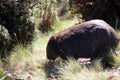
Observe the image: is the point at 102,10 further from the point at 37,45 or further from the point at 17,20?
the point at 17,20

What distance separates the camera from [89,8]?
34.5ft

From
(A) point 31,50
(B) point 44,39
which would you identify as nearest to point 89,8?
(B) point 44,39

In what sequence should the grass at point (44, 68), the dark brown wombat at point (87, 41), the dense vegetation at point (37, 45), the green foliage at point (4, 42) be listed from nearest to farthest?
the grass at point (44, 68), the dense vegetation at point (37, 45), the dark brown wombat at point (87, 41), the green foliage at point (4, 42)

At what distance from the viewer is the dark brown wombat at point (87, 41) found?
7.18 m

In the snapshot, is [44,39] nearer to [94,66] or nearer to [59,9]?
[94,66]

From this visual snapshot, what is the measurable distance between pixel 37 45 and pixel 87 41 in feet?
7.05

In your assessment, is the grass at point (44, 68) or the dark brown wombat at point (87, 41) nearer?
the grass at point (44, 68)

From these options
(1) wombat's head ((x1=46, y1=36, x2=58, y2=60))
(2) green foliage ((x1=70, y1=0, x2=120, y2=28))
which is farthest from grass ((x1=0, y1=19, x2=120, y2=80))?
(2) green foliage ((x1=70, y1=0, x2=120, y2=28))

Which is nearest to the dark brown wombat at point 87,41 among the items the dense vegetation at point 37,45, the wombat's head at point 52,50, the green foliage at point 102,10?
the wombat's head at point 52,50

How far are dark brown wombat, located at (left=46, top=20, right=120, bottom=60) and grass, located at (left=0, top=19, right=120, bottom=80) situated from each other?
0.84ft

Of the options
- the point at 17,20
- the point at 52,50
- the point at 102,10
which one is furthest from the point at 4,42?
the point at 102,10

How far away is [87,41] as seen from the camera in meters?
7.18

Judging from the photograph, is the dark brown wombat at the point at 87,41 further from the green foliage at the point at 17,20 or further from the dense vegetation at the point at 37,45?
the green foliage at the point at 17,20

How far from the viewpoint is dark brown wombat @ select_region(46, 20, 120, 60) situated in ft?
23.6
